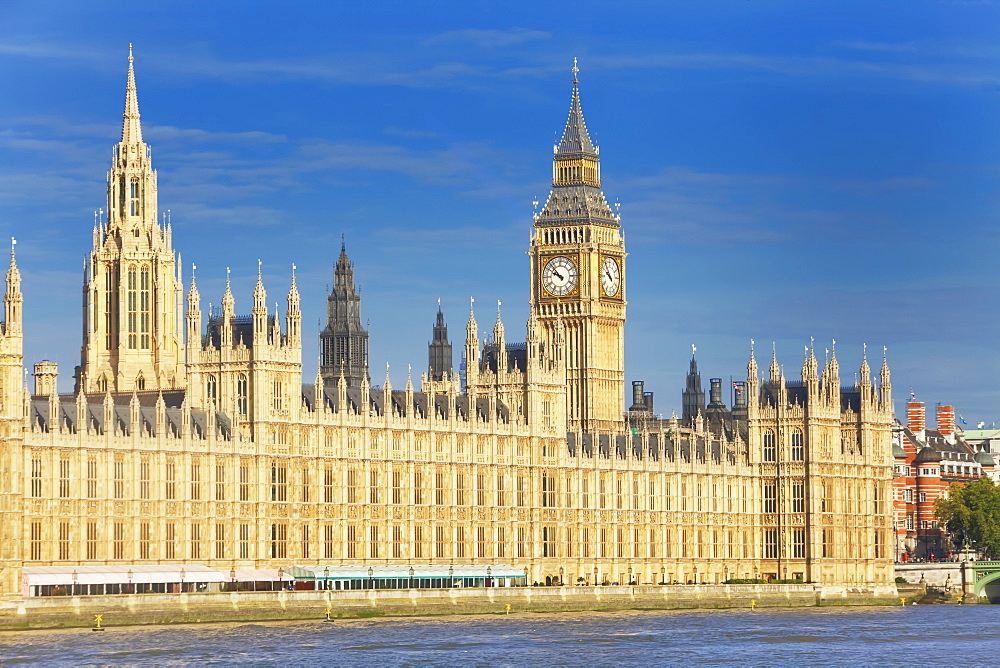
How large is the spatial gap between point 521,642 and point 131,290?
161 ft

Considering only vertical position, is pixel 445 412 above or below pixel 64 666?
above

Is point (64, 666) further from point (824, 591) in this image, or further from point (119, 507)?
point (824, 591)

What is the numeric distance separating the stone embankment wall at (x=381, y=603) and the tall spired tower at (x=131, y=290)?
1003 inches

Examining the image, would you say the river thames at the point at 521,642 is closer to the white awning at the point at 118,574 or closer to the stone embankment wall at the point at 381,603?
the stone embankment wall at the point at 381,603

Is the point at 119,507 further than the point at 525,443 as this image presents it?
No

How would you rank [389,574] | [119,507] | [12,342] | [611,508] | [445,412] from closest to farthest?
[12,342]
[119,507]
[389,574]
[445,412]
[611,508]

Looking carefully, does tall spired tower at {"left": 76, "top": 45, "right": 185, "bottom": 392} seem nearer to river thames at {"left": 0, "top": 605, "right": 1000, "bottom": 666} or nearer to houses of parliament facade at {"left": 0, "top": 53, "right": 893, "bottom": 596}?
houses of parliament facade at {"left": 0, "top": 53, "right": 893, "bottom": 596}

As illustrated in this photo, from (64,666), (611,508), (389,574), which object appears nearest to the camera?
(64,666)

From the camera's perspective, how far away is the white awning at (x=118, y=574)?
142 metres

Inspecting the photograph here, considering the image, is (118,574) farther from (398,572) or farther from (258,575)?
(398,572)

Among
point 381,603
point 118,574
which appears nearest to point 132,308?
point 381,603

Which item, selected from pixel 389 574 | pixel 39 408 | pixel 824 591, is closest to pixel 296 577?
pixel 389 574

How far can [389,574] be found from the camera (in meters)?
162

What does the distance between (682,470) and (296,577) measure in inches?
1854
